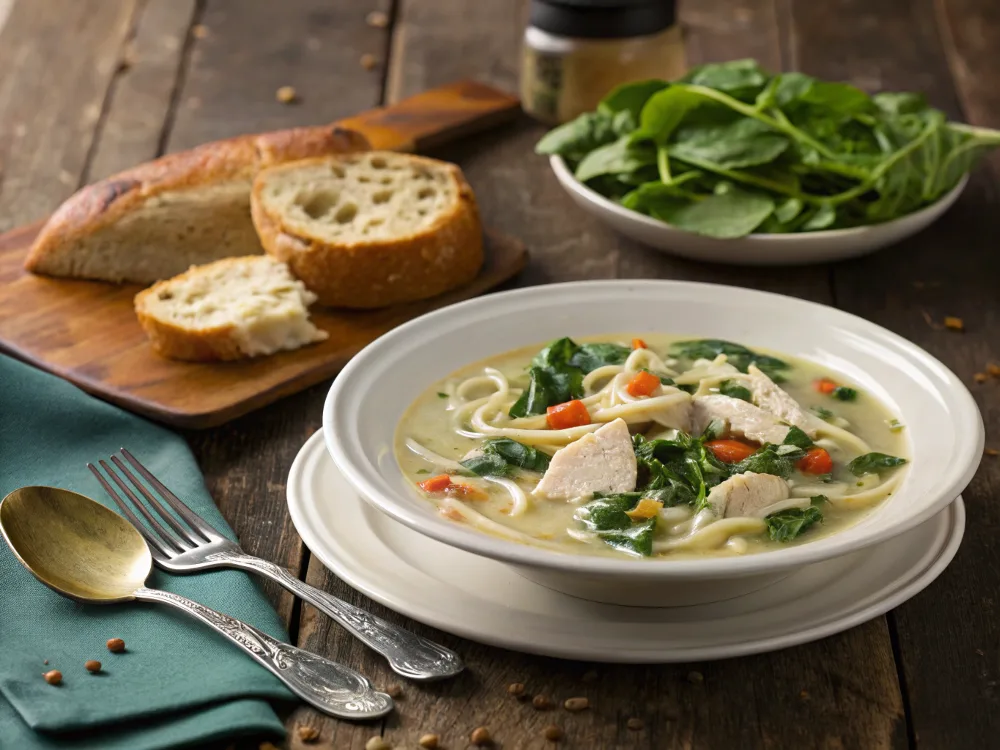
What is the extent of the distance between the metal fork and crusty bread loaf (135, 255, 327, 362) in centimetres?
69

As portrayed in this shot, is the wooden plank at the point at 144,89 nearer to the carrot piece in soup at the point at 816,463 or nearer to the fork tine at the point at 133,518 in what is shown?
the fork tine at the point at 133,518

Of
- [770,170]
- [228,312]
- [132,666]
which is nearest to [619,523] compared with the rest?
[132,666]

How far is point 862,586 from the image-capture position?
2.72 m

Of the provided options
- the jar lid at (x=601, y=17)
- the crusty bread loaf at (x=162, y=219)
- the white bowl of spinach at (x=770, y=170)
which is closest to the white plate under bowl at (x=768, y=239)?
the white bowl of spinach at (x=770, y=170)

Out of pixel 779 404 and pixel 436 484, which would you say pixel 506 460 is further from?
pixel 779 404

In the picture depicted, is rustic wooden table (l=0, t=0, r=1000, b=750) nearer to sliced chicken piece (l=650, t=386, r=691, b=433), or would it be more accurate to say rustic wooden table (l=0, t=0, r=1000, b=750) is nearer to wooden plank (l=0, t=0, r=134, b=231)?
wooden plank (l=0, t=0, r=134, b=231)

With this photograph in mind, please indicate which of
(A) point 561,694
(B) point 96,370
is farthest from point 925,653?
(B) point 96,370

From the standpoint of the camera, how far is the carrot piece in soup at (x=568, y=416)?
3219mm

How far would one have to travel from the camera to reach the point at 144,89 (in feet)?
20.9

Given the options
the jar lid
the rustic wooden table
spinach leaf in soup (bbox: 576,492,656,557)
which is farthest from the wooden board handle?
spinach leaf in soup (bbox: 576,492,656,557)

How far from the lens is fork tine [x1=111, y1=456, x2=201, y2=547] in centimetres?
306

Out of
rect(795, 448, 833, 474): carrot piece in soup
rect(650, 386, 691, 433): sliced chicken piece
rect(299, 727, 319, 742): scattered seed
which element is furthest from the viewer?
rect(650, 386, 691, 433): sliced chicken piece

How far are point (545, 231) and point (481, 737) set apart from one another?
3001mm

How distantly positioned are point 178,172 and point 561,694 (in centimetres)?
296
